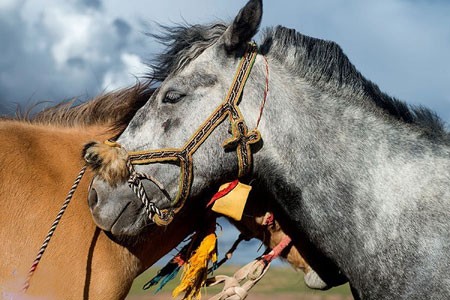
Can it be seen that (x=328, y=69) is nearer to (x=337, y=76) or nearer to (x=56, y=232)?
(x=337, y=76)

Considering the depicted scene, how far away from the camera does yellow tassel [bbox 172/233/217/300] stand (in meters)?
4.34

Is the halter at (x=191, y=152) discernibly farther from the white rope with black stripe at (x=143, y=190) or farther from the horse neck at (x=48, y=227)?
the horse neck at (x=48, y=227)

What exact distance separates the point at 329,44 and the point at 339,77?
23 centimetres

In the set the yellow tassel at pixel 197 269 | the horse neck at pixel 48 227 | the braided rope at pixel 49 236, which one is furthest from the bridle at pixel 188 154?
the yellow tassel at pixel 197 269

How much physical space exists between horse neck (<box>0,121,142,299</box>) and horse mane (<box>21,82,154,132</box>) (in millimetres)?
442

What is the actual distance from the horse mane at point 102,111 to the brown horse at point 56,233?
0.24 m

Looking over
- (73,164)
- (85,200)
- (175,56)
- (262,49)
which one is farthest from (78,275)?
(262,49)

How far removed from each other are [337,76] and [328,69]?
0.07m

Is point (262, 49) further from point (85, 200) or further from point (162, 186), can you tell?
point (85, 200)

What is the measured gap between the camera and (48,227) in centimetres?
384

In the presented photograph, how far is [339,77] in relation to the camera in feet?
13.0

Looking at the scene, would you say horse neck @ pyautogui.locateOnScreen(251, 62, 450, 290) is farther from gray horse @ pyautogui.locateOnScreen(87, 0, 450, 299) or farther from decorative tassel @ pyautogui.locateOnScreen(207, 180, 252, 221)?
decorative tassel @ pyautogui.locateOnScreen(207, 180, 252, 221)

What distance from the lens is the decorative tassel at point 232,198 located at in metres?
3.95

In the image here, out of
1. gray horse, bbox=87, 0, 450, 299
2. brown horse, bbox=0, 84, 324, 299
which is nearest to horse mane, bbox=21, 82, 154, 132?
brown horse, bbox=0, 84, 324, 299
